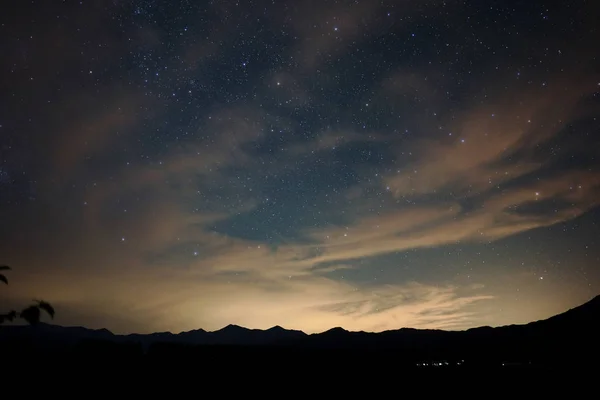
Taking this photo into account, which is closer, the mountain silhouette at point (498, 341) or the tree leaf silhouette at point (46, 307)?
the tree leaf silhouette at point (46, 307)

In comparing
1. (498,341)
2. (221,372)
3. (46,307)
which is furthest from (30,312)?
(498,341)

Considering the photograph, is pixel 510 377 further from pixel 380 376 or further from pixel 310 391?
pixel 310 391

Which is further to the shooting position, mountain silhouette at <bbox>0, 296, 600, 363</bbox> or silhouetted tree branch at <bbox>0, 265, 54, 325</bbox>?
mountain silhouette at <bbox>0, 296, 600, 363</bbox>

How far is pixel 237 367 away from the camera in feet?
66.0

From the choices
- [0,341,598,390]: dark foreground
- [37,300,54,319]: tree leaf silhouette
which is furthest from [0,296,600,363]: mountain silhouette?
[37,300,54,319]: tree leaf silhouette

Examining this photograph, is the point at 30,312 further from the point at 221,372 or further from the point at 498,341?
the point at 498,341

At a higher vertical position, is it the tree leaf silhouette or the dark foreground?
the tree leaf silhouette

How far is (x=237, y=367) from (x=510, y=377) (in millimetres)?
15361

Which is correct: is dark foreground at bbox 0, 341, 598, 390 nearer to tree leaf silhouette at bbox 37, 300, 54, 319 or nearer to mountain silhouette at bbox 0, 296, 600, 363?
tree leaf silhouette at bbox 37, 300, 54, 319

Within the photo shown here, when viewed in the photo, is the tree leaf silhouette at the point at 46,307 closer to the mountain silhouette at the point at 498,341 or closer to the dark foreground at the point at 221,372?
the dark foreground at the point at 221,372

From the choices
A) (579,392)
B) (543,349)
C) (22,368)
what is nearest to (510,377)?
(579,392)

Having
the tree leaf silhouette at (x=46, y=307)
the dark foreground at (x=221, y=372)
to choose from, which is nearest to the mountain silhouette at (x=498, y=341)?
the dark foreground at (x=221, y=372)

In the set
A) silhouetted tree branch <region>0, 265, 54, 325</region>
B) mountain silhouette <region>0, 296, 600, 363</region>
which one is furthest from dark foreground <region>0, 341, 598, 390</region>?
mountain silhouette <region>0, 296, 600, 363</region>

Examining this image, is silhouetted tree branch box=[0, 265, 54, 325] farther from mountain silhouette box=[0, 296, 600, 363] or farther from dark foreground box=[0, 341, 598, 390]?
mountain silhouette box=[0, 296, 600, 363]
